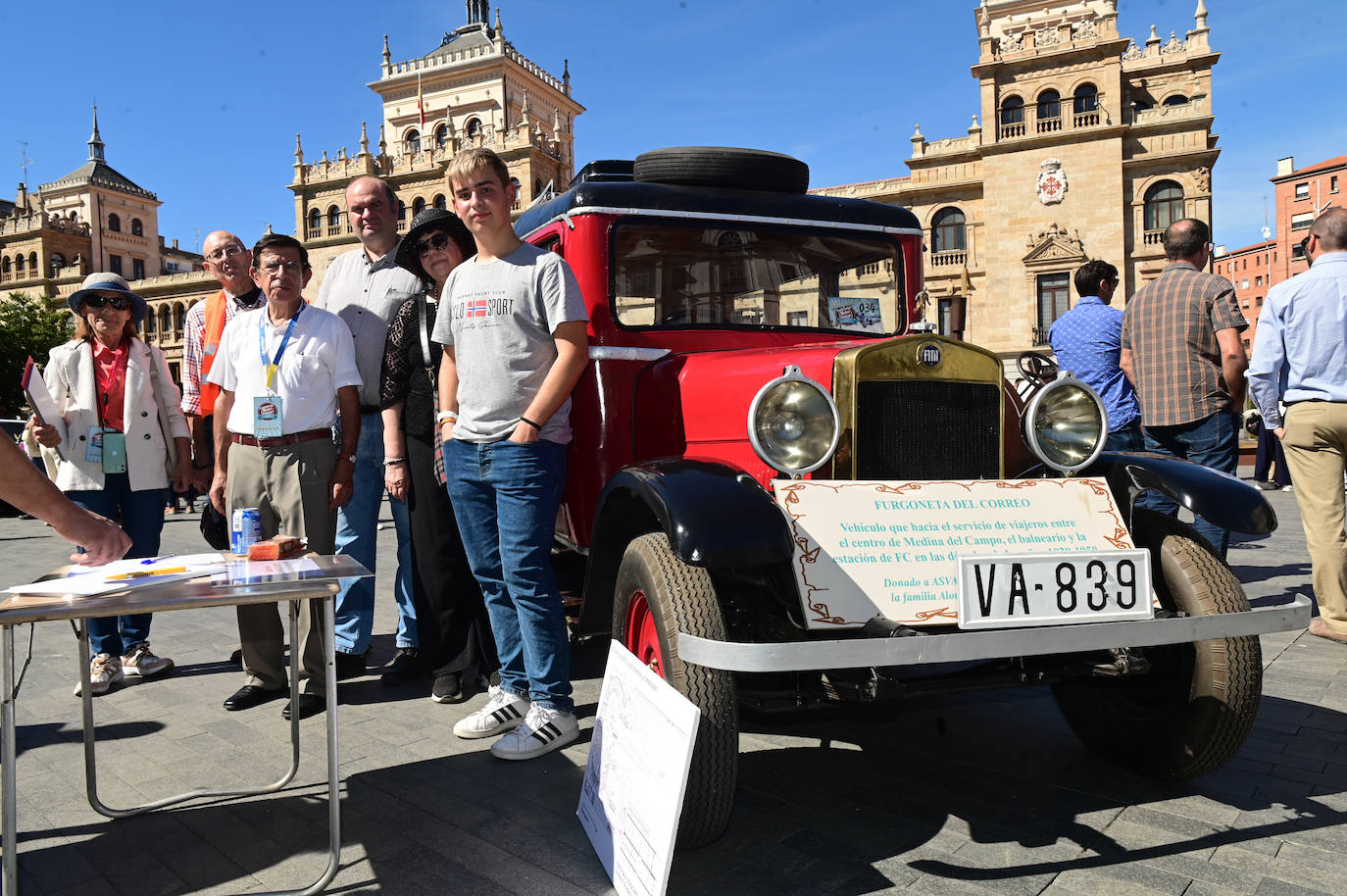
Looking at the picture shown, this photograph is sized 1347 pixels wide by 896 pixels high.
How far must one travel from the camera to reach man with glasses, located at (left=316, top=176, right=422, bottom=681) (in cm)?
423

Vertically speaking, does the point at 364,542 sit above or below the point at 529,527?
below

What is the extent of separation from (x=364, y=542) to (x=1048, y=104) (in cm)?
3584

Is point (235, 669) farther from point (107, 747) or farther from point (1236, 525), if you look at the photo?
point (1236, 525)

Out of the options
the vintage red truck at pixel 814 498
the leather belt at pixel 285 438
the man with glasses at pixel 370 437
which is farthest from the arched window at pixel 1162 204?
the leather belt at pixel 285 438

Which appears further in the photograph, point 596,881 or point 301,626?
point 301,626

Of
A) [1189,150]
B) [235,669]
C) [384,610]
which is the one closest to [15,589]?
[235,669]

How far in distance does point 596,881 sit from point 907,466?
1.48 metres

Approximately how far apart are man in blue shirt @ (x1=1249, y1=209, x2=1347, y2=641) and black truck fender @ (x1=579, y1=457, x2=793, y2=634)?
11.0 feet

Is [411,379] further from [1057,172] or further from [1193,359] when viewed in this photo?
[1057,172]

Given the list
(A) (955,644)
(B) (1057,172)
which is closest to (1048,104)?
(B) (1057,172)

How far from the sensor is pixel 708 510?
2309 millimetres

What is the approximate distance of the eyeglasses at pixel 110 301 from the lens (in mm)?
4277

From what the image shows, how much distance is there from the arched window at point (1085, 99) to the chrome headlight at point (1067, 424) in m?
35.2

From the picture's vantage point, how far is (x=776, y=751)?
311 cm
